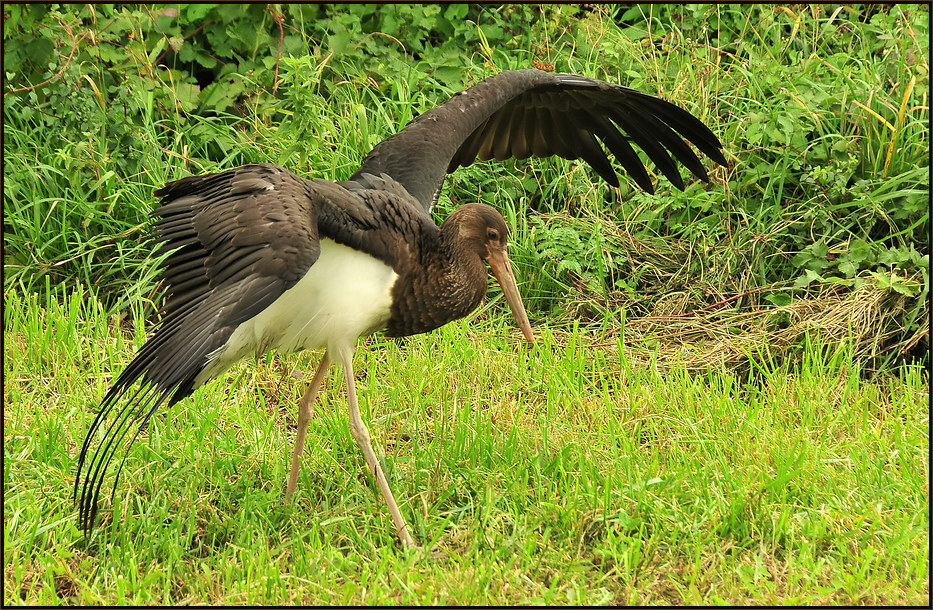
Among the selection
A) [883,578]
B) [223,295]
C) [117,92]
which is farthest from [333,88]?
[883,578]

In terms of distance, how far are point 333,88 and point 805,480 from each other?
10.1ft

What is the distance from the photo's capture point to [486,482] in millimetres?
3816

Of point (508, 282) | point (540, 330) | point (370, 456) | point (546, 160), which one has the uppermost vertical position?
point (508, 282)

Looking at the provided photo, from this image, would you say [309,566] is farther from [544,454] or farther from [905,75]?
[905,75]

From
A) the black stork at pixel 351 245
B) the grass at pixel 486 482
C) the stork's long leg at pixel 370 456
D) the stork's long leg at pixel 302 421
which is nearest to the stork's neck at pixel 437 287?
the black stork at pixel 351 245

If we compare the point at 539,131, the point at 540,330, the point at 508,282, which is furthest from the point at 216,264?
the point at 540,330

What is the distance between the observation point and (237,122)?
575 centimetres

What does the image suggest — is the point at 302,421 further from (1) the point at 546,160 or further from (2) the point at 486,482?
(1) the point at 546,160

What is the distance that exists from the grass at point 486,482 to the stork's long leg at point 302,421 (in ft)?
0.17

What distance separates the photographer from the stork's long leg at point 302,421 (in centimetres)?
387

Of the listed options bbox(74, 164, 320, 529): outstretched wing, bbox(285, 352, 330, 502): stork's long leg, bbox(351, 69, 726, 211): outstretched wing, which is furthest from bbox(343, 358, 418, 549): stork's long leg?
bbox(351, 69, 726, 211): outstretched wing

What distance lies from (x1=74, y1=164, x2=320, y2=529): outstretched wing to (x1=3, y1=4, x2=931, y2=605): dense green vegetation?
24.0 inches

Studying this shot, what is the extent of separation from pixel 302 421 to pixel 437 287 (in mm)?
692

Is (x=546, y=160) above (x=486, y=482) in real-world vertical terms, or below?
above
